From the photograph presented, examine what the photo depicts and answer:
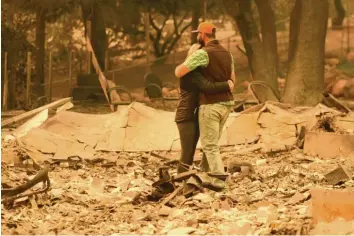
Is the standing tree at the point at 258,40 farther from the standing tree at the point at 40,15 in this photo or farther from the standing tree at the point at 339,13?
the standing tree at the point at 339,13

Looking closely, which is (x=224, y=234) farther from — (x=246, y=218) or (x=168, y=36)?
(x=168, y=36)

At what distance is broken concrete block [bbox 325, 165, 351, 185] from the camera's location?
41.8 feet

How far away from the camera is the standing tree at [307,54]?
71.8 feet

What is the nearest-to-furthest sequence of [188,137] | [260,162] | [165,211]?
[165,211] → [188,137] → [260,162]

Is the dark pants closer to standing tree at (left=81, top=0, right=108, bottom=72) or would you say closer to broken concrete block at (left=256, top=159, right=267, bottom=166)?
broken concrete block at (left=256, top=159, right=267, bottom=166)

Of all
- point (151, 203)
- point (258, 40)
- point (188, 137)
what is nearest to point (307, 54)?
point (258, 40)

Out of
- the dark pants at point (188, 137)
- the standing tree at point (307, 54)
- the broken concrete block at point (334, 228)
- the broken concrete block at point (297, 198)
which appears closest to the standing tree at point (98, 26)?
the standing tree at point (307, 54)

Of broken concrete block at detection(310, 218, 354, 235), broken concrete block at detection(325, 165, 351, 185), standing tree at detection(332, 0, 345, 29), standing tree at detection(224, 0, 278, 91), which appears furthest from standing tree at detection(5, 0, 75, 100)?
broken concrete block at detection(310, 218, 354, 235)

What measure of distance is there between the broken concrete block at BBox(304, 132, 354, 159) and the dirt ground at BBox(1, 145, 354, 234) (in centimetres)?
49

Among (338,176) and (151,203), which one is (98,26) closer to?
(338,176)

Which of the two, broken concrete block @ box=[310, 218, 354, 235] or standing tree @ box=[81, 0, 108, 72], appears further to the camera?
standing tree @ box=[81, 0, 108, 72]

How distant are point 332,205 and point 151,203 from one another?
7.39 ft

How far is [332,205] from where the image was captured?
10594 mm

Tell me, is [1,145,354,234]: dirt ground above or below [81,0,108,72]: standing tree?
below
